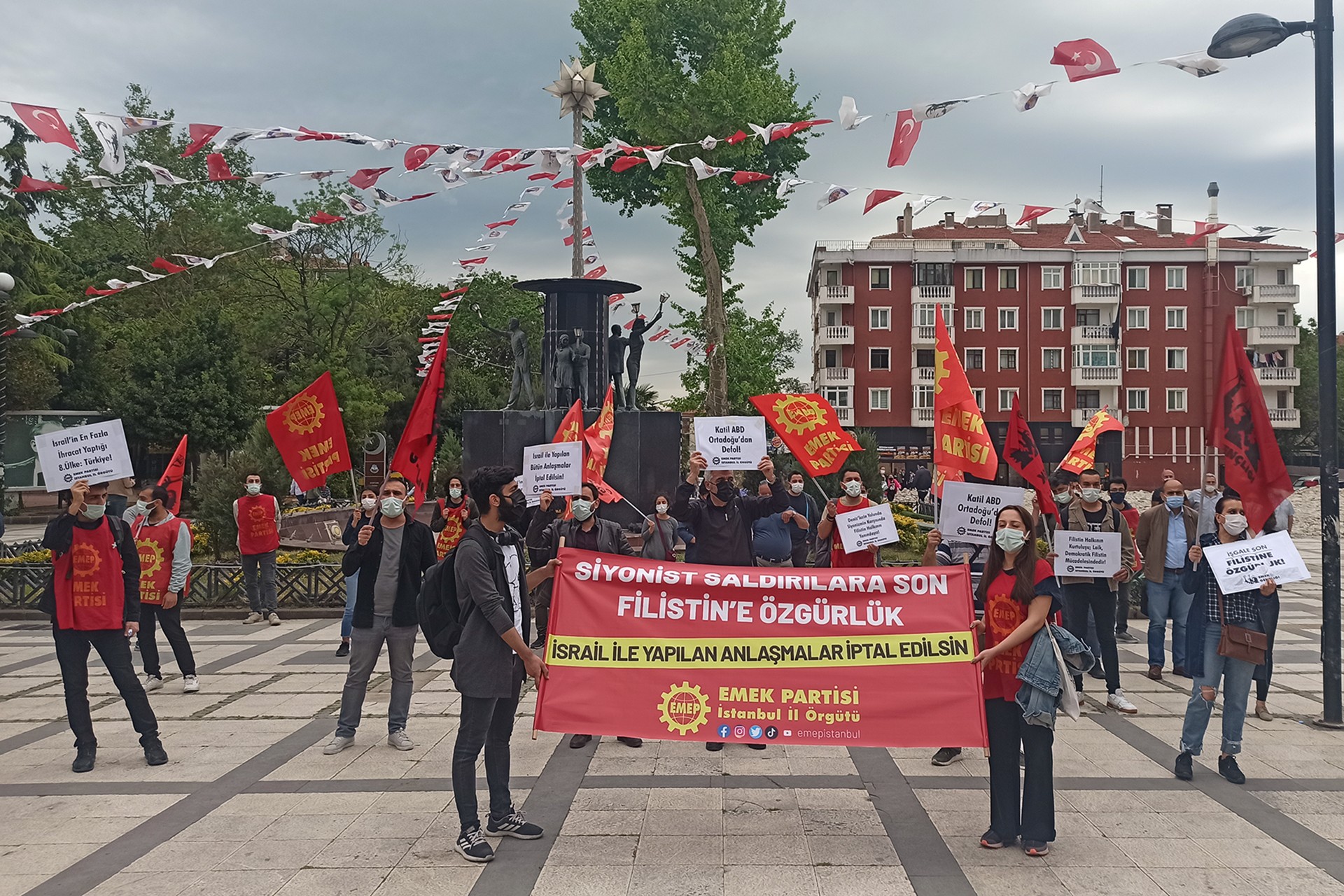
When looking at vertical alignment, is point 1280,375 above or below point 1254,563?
above

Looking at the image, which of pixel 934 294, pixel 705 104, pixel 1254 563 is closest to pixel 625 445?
pixel 1254 563

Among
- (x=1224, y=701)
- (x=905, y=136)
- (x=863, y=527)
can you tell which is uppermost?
(x=905, y=136)

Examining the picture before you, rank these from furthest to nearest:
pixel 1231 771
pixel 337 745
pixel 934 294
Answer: pixel 934 294, pixel 337 745, pixel 1231 771

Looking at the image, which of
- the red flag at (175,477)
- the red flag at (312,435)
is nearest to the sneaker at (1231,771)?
the red flag at (312,435)

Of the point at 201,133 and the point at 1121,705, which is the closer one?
the point at 1121,705

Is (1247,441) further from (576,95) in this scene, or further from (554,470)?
(576,95)

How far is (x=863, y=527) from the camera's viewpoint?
7.40 metres

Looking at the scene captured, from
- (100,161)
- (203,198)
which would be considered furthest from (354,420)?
(100,161)

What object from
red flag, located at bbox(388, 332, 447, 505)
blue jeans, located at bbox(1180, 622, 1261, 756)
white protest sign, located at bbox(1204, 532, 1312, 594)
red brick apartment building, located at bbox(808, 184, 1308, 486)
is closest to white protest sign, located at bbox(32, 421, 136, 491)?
red flag, located at bbox(388, 332, 447, 505)

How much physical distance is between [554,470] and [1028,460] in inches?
159

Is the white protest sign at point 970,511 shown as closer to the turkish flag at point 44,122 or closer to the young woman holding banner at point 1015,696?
the young woman holding banner at point 1015,696

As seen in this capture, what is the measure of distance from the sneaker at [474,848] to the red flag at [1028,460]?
15.3ft

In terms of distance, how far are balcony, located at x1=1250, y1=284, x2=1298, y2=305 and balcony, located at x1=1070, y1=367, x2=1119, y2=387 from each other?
9524 millimetres

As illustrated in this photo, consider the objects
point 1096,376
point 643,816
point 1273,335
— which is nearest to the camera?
point 643,816
